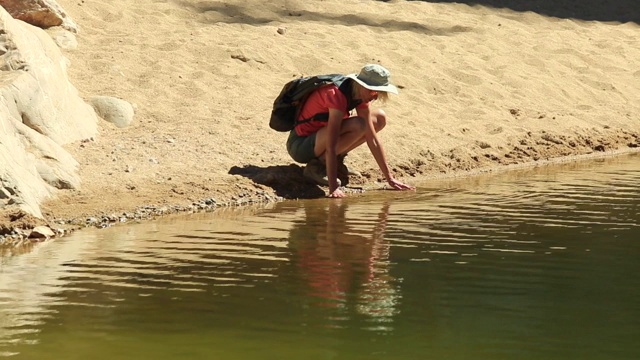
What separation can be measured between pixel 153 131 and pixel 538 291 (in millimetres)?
5533

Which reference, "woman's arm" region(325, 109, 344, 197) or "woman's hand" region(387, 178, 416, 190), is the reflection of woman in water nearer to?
"woman's arm" region(325, 109, 344, 197)

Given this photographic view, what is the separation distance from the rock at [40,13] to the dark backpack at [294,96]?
354cm

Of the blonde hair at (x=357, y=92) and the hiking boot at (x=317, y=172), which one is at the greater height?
the blonde hair at (x=357, y=92)

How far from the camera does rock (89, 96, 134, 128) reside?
11.6m

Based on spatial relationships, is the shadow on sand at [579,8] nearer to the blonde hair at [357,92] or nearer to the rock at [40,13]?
the rock at [40,13]

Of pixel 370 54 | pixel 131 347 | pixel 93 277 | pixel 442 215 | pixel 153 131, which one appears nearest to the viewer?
pixel 131 347

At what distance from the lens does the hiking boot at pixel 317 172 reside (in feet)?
34.4

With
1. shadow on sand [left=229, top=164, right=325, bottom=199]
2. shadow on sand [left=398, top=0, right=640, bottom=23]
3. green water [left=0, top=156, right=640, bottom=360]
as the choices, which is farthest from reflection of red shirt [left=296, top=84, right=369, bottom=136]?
shadow on sand [left=398, top=0, right=640, bottom=23]

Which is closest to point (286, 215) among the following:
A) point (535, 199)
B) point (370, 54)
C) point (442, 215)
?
point (442, 215)

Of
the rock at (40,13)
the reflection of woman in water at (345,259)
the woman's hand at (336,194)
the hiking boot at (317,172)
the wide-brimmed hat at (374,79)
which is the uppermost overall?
the rock at (40,13)

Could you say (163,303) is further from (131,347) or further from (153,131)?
(153,131)

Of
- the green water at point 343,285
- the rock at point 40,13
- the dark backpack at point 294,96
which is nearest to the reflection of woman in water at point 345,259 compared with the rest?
the green water at point 343,285

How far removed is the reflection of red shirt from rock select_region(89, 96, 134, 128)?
1.90m

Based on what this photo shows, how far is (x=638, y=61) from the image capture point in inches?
683
